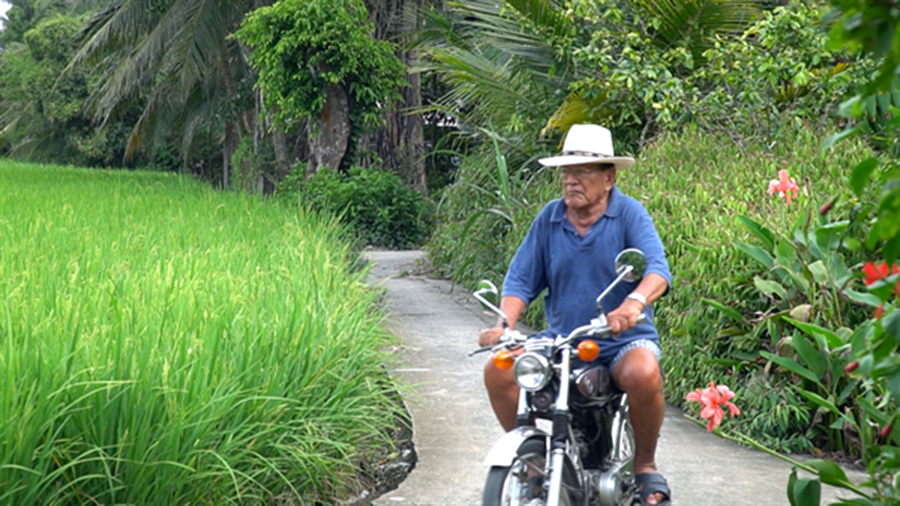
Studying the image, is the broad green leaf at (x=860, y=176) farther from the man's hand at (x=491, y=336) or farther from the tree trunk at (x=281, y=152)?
the tree trunk at (x=281, y=152)

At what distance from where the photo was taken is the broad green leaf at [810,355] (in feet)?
15.5

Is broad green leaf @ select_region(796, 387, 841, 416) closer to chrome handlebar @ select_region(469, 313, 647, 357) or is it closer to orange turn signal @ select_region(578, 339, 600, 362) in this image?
chrome handlebar @ select_region(469, 313, 647, 357)

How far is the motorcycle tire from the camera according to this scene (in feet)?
9.58

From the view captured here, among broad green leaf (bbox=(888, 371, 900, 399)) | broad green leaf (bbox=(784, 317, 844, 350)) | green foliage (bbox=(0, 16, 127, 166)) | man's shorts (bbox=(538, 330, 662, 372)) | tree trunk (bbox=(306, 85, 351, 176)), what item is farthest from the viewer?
green foliage (bbox=(0, 16, 127, 166))

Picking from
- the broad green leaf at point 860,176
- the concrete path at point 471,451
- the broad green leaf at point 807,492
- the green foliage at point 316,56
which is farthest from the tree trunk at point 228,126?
the broad green leaf at point 860,176

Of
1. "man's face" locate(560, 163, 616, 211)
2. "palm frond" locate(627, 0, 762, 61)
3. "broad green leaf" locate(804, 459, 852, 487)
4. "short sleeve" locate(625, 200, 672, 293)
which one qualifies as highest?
"palm frond" locate(627, 0, 762, 61)

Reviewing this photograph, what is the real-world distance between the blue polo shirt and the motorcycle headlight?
2.18 feet

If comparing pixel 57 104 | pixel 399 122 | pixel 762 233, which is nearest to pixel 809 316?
pixel 762 233

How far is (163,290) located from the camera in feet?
15.7

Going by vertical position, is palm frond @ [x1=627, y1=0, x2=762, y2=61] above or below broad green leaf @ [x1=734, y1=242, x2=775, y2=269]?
above

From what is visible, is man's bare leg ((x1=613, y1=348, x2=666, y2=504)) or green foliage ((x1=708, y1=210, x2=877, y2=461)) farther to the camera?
green foliage ((x1=708, y1=210, x2=877, y2=461))

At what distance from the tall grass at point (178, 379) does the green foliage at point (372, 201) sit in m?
8.01

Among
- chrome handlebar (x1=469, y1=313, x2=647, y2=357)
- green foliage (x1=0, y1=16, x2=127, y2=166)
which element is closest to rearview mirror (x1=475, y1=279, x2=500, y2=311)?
chrome handlebar (x1=469, y1=313, x2=647, y2=357)

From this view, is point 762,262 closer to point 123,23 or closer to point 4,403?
point 4,403
